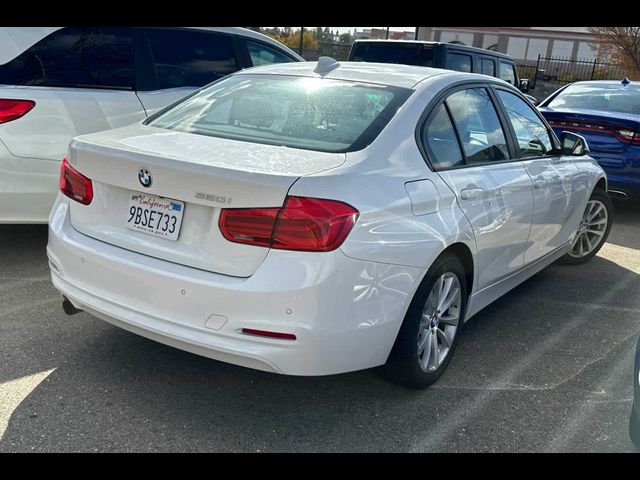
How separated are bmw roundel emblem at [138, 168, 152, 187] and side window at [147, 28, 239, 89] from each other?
8.63 feet

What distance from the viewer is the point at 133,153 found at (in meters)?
2.80

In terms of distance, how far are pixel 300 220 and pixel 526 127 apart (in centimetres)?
248

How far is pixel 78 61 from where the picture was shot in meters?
4.65

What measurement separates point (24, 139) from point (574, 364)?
370 centimetres

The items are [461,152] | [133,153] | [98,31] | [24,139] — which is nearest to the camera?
[133,153]

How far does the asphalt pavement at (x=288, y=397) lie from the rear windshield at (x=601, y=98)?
15.4 feet

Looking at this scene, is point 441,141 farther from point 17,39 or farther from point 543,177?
point 17,39

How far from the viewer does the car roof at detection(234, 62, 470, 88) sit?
346cm

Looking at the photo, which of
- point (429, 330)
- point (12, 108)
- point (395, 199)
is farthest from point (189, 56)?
point (429, 330)

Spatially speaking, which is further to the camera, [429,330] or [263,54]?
[263,54]

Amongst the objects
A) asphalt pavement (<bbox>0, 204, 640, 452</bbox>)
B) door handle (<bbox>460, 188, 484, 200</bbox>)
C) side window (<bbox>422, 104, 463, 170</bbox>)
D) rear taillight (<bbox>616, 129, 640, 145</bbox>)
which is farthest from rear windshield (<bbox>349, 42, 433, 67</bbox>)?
door handle (<bbox>460, 188, 484, 200</bbox>)

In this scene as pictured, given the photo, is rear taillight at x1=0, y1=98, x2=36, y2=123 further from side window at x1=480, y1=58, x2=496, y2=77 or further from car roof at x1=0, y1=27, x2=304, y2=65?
side window at x1=480, y1=58, x2=496, y2=77

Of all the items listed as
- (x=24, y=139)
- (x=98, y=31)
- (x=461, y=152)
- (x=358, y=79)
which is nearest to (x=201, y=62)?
(x=98, y=31)
